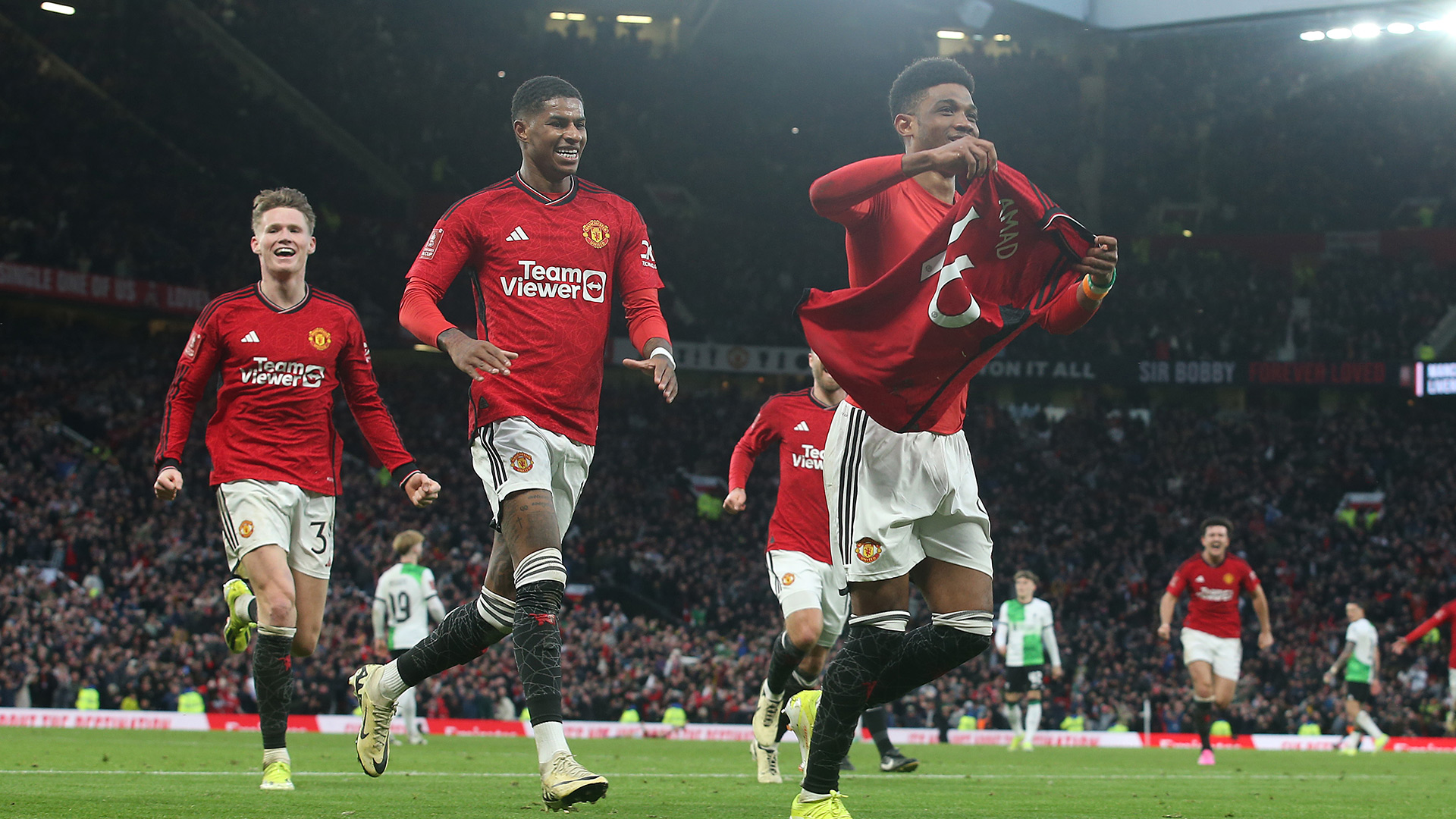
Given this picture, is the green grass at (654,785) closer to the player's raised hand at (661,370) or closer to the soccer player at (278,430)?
the soccer player at (278,430)

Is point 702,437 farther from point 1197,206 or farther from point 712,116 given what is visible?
point 1197,206

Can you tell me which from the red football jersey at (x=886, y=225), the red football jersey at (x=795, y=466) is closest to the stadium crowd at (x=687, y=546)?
the red football jersey at (x=795, y=466)

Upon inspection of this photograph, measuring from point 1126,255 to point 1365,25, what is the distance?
8.75 meters

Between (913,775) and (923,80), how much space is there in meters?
6.34

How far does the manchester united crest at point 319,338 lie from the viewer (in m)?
7.50

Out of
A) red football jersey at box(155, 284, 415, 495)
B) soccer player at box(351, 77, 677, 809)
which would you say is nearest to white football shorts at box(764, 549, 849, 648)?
red football jersey at box(155, 284, 415, 495)

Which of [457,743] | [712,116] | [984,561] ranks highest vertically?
[712,116]

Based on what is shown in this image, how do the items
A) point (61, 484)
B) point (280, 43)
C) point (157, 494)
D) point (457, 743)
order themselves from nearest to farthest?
point (157, 494) < point (457, 743) < point (61, 484) < point (280, 43)

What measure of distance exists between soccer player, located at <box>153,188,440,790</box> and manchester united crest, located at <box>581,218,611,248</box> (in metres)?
1.91

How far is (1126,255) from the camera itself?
1492 inches

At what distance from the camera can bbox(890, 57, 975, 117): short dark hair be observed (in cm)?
546

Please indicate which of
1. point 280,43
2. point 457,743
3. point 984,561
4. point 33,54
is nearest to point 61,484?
point 33,54

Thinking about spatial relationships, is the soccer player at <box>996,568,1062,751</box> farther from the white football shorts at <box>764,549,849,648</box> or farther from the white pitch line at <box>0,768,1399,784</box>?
the white football shorts at <box>764,549,849,648</box>

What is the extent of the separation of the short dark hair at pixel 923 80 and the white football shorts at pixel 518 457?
6.19ft
